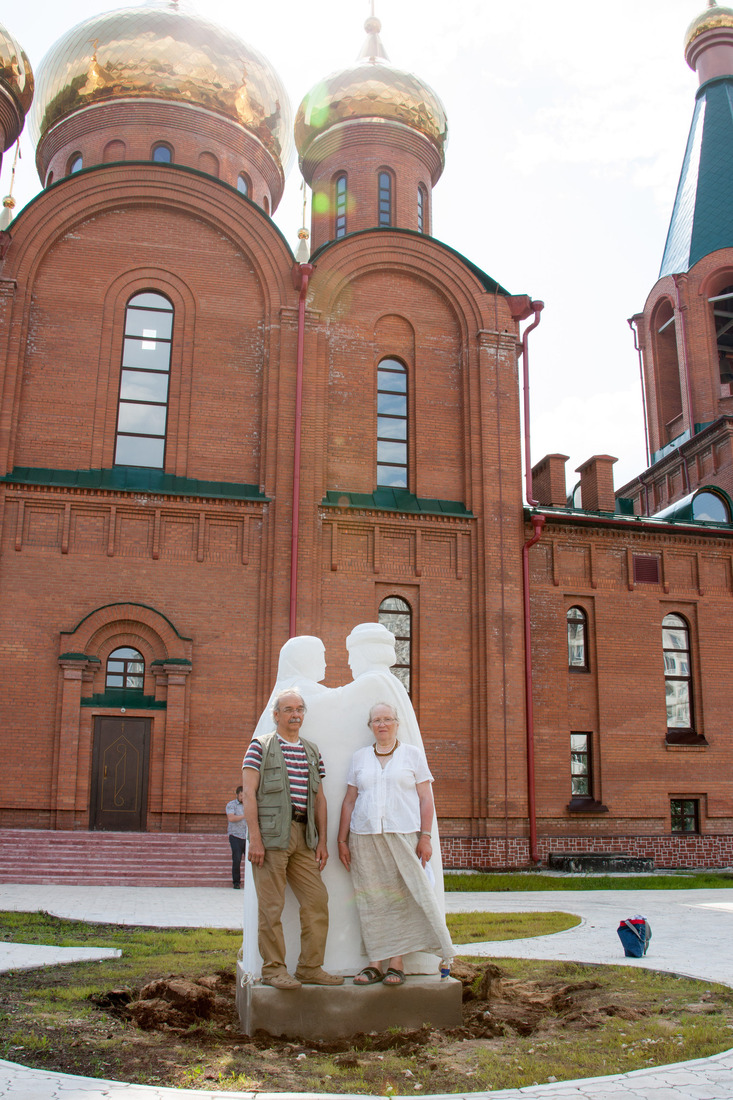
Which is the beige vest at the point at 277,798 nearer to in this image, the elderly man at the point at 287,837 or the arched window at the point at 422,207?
the elderly man at the point at 287,837

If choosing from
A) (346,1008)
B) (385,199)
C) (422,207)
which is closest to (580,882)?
(346,1008)

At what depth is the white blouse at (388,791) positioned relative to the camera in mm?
4863

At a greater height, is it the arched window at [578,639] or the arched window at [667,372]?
the arched window at [667,372]

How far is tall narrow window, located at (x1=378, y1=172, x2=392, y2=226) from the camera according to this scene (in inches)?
866

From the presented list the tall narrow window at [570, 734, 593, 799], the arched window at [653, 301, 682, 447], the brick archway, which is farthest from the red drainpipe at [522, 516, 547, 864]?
the arched window at [653, 301, 682, 447]

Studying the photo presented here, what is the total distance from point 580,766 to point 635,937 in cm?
1099

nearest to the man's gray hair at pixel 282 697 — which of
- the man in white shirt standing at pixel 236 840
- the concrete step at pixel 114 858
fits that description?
the man in white shirt standing at pixel 236 840

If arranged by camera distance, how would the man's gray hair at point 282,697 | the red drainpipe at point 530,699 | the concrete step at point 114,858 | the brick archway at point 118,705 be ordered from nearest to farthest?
1. the man's gray hair at point 282,697
2. the concrete step at point 114,858
3. the brick archway at point 118,705
4. the red drainpipe at point 530,699

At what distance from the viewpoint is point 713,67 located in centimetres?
2620

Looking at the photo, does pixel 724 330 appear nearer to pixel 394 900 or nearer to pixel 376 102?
pixel 376 102

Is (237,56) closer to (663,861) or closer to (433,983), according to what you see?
(663,861)

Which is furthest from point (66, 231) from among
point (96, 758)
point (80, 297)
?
point (96, 758)

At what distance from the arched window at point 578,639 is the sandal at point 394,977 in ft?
44.0

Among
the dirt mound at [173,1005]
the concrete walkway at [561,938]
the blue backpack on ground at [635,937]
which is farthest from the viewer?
the blue backpack on ground at [635,937]
